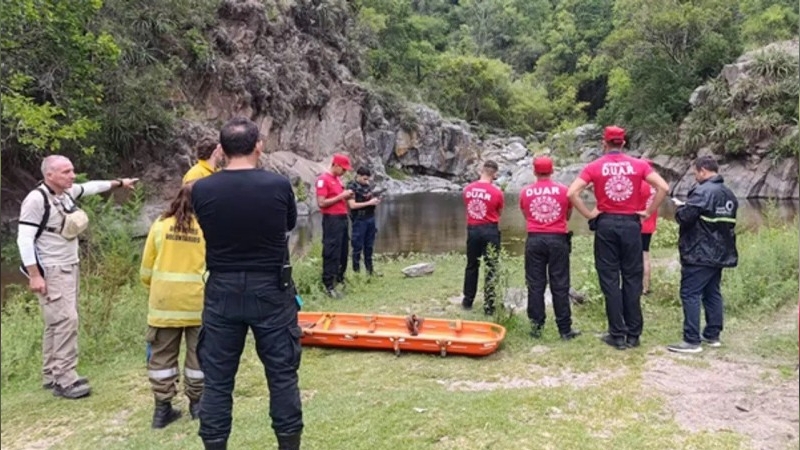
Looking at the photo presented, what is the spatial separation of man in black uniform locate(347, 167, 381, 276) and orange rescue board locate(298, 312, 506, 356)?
2744 mm

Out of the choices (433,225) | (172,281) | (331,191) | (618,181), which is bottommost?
(433,225)

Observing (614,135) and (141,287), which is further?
(141,287)

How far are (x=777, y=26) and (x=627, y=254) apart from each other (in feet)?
95.4

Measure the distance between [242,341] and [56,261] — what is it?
6.74ft

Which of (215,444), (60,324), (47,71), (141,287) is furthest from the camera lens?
(47,71)

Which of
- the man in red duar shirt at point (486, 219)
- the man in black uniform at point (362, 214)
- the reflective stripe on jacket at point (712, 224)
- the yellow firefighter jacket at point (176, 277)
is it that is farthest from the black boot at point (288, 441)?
the man in black uniform at point (362, 214)

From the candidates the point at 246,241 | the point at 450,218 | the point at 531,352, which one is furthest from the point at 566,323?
the point at 450,218

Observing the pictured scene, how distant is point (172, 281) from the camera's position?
385 cm

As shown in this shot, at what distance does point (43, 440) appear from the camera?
382cm

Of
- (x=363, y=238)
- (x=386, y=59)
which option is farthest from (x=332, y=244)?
(x=386, y=59)

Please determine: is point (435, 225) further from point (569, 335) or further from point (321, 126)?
point (569, 335)

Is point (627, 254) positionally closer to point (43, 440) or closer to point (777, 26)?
point (43, 440)

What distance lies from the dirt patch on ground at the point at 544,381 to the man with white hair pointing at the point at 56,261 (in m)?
2.74

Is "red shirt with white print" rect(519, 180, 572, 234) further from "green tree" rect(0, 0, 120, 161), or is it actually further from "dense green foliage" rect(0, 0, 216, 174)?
"green tree" rect(0, 0, 120, 161)
